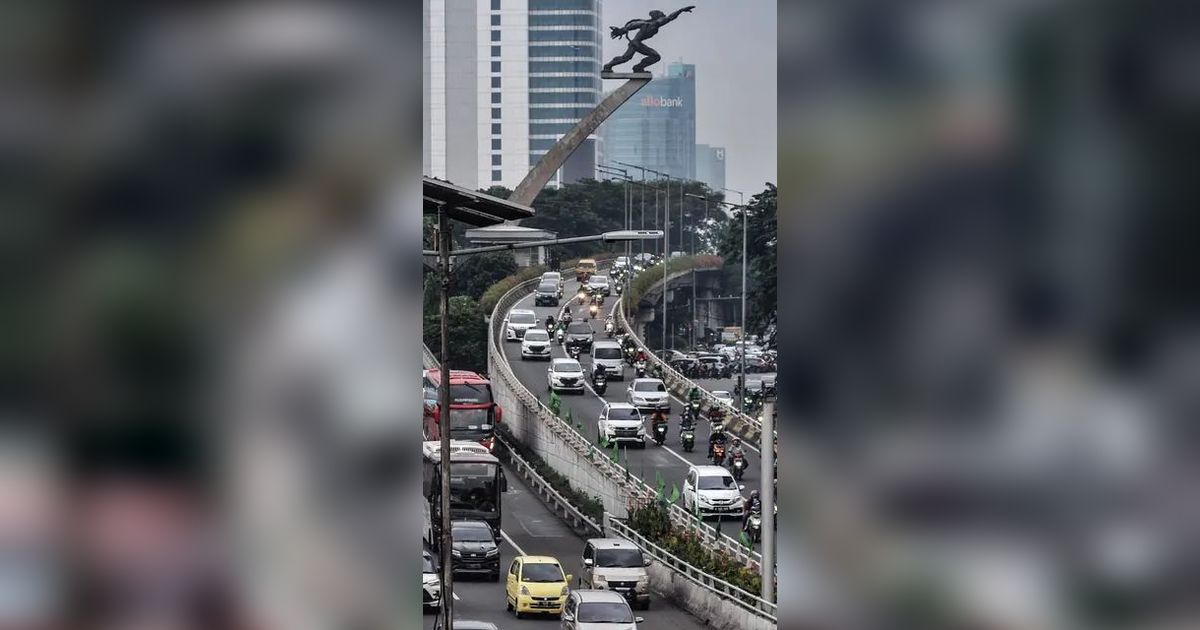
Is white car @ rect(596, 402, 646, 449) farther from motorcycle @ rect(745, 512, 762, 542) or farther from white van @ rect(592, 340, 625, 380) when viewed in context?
motorcycle @ rect(745, 512, 762, 542)

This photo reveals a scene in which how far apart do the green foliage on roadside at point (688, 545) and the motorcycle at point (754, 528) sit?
1.39 feet

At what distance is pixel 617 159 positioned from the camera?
62.5 ft

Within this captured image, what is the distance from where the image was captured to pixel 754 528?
14.3 meters

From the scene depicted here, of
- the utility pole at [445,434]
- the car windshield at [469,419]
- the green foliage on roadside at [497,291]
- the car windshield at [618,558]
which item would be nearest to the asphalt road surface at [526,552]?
the car windshield at [618,558]

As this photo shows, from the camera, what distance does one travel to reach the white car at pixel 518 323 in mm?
21453

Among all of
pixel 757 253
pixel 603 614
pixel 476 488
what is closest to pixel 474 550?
pixel 476 488

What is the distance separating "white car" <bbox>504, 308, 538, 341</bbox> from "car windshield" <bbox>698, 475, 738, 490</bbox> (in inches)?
229

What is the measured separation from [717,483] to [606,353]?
5.70 m

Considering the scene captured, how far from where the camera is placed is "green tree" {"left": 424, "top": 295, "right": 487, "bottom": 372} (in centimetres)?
2017

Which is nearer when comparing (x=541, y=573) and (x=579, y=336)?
(x=541, y=573)

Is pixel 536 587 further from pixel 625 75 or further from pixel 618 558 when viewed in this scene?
pixel 625 75
